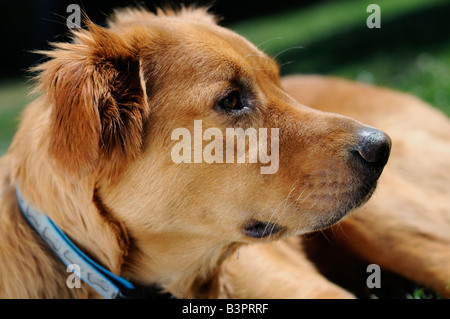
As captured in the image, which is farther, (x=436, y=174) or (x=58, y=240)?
(x=436, y=174)

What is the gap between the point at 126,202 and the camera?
270cm

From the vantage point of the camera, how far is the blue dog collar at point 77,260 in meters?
2.82

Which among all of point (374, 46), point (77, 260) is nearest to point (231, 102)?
point (77, 260)

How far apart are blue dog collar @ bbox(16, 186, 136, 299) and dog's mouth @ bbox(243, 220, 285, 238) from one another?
0.72 metres

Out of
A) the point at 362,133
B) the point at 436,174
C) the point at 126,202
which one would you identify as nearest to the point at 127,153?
the point at 126,202

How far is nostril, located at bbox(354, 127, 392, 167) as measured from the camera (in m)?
2.58

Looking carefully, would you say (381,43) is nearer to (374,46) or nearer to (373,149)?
(374,46)

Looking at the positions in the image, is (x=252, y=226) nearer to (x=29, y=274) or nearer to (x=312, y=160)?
(x=312, y=160)

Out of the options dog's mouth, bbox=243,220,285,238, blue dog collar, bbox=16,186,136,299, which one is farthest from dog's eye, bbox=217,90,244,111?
blue dog collar, bbox=16,186,136,299

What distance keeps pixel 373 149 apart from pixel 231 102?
715 mm

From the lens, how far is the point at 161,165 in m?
2.68

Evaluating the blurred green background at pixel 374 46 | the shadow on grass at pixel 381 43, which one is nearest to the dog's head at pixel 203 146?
the blurred green background at pixel 374 46
